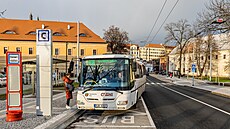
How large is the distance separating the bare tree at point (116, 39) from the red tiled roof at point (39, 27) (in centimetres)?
363

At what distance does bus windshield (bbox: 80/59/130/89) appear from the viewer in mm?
9420

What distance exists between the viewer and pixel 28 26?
199 ft

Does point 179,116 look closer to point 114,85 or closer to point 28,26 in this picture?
point 114,85

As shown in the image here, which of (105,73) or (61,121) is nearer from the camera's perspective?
(61,121)

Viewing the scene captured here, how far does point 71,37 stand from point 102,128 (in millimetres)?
54648

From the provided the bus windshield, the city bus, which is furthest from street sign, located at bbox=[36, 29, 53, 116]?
the bus windshield

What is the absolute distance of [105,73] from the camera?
9.70 m

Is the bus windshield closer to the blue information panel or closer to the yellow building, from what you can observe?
the blue information panel

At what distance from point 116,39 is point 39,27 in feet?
71.0

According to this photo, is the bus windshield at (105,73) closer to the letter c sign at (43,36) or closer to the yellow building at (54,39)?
the letter c sign at (43,36)

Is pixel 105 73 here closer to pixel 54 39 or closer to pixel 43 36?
pixel 43 36

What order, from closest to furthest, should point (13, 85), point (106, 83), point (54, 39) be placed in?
point (13, 85), point (106, 83), point (54, 39)

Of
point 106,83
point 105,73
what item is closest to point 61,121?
point 106,83

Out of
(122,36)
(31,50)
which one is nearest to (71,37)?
(31,50)
